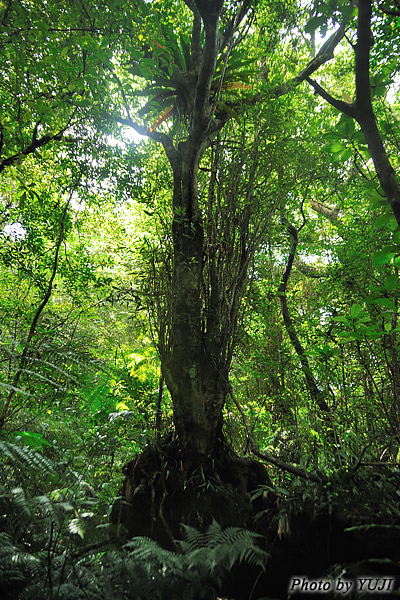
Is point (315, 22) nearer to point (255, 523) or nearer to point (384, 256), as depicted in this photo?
point (384, 256)

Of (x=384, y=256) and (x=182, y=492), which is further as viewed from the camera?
(x=182, y=492)

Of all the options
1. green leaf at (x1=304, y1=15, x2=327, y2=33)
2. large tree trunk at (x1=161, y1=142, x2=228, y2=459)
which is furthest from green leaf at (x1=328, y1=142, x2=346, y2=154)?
large tree trunk at (x1=161, y1=142, x2=228, y2=459)

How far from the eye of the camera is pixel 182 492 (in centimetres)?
215

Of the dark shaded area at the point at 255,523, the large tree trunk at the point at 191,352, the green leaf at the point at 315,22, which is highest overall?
the green leaf at the point at 315,22

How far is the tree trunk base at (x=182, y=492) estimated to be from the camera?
2.00 m

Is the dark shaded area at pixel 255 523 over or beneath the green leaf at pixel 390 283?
beneath

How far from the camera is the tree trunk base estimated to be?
200 cm

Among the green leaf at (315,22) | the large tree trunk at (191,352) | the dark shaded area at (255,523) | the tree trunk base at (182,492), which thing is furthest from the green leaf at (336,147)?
the tree trunk base at (182,492)

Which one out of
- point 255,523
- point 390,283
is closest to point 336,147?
point 390,283

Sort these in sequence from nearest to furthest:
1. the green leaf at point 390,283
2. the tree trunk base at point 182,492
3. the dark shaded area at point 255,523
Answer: the green leaf at point 390,283 → the dark shaded area at point 255,523 → the tree trunk base at point 182,492

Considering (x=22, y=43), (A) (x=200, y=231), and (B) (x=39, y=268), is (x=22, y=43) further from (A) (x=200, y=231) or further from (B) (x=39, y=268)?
(B) (x=39, y=268)

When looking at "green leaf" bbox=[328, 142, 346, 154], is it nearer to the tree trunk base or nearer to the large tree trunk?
the large tree trunk

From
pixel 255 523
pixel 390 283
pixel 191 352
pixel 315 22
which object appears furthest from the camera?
pixel 191 352

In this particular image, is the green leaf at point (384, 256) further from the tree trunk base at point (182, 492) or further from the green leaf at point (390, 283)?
the tree trunk base at point (182, 492)
